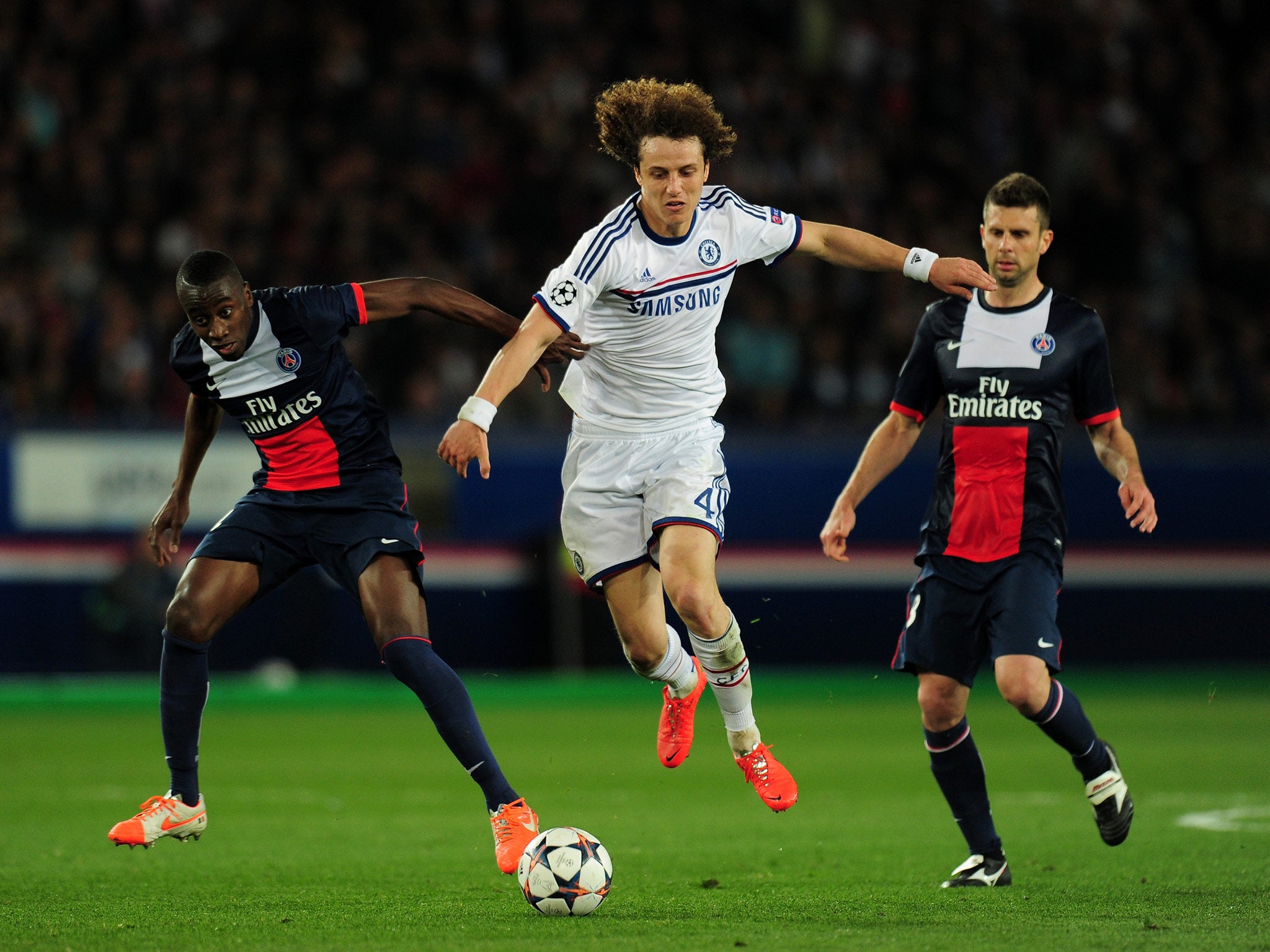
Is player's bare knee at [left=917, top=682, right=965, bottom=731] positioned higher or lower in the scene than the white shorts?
lower

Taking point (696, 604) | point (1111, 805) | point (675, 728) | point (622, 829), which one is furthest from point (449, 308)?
point (622, 829)

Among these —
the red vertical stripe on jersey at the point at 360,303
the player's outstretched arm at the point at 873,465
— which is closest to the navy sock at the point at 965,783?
the player's outstretched arm at the point at 873,465

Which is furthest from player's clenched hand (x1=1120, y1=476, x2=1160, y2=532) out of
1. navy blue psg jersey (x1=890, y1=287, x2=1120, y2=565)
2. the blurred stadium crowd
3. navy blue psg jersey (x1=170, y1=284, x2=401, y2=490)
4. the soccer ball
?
the blurred stadium crowd

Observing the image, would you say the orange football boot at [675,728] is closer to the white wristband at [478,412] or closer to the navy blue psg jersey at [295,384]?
the navy blue psg jersey at [295,384]

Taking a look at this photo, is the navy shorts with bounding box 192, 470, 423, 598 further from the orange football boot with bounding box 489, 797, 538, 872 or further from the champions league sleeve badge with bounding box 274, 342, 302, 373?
the orange football boot with bounding box 489, 797, 538, 872

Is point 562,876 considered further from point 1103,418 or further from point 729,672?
point 1103,418

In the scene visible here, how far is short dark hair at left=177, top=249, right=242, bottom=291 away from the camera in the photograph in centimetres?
622

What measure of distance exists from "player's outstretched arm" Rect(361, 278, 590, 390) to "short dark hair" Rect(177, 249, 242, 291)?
52 cm

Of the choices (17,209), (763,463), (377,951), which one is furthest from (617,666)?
(377,951)

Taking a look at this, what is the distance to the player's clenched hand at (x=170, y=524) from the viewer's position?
6.83m

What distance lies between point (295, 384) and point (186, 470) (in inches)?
25.7

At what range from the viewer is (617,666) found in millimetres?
16484

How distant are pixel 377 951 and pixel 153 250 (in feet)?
39.8

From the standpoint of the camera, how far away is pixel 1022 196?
21.0ft
